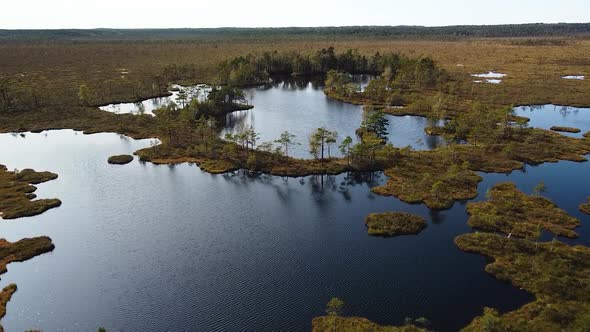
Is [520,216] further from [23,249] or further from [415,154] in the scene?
[23,249]

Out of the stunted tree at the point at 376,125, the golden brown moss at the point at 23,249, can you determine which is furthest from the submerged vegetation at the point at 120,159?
the stunted tree at the point at 376,125

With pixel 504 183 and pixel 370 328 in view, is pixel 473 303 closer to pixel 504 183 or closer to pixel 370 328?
pixel 370 328

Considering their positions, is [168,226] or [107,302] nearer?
[107,302]

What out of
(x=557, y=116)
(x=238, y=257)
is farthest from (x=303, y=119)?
(x=557, y=116)

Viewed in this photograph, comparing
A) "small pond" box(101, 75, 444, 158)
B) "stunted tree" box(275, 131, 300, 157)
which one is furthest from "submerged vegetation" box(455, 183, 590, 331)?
"stunted tree" box(275, 131, 300, 157)

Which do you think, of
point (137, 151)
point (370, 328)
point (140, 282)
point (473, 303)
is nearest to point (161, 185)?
point (137, 151)

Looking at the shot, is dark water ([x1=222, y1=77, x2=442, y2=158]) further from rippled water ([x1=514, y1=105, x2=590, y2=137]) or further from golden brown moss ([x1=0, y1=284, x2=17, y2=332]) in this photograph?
golden brown moss ([x1=0, y1=284, x2=17, y2=332])
